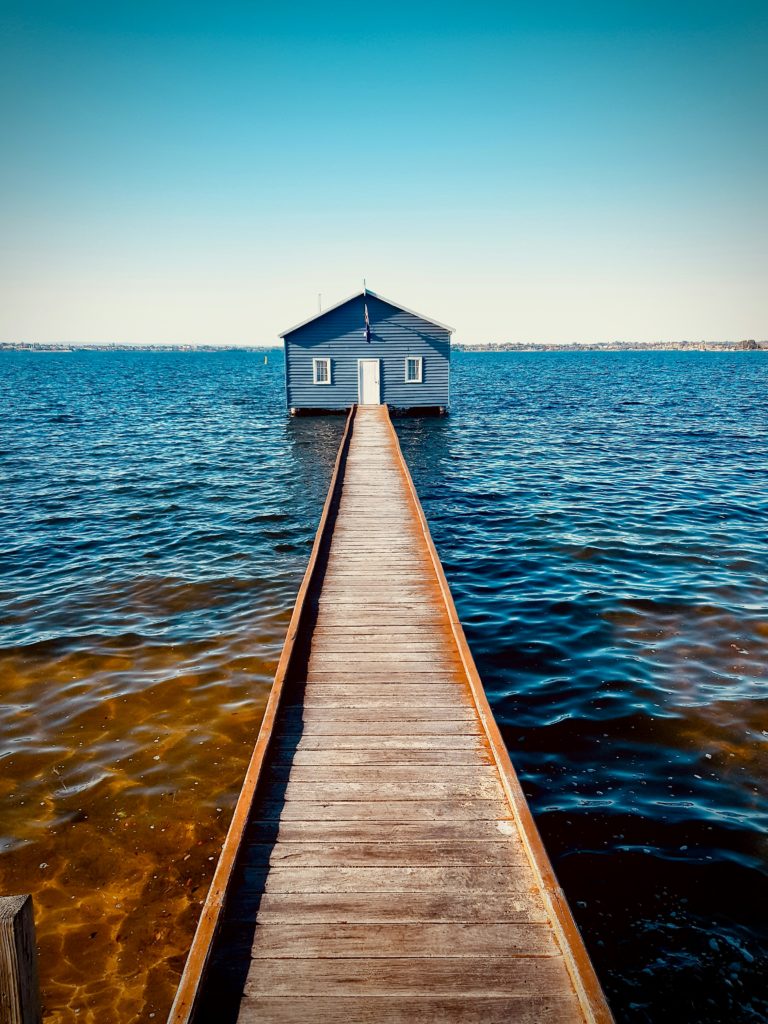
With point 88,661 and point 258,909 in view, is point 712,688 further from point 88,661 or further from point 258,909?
point 88,661

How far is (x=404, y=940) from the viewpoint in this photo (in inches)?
155

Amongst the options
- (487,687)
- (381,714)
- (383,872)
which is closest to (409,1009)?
(383,872)

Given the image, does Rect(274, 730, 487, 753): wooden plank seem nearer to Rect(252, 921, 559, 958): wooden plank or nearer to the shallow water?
the shallow water

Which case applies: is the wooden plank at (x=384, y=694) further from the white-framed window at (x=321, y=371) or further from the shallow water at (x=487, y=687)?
the white-framed window at (x=321, y=371)

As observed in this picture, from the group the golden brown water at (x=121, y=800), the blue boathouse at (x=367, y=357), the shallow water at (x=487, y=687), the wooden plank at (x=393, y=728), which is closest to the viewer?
the golden brown water at (x=121, y=800)

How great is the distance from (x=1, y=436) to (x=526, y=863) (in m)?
36.5

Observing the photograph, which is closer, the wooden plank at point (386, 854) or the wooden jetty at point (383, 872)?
the wooden jetty at point (383, 872)

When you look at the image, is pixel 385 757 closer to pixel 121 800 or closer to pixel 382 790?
pixel 382 790

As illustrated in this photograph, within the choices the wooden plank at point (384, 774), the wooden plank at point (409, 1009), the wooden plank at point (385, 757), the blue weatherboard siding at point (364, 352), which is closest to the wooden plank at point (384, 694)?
the wooden plank at point (385, 757)

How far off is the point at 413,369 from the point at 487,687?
25432 mm

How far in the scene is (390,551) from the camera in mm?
11242

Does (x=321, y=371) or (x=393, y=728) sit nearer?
(x=393, y=728)

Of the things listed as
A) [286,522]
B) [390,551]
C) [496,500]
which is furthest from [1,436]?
[390,551]

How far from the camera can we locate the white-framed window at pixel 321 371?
1264 inches
